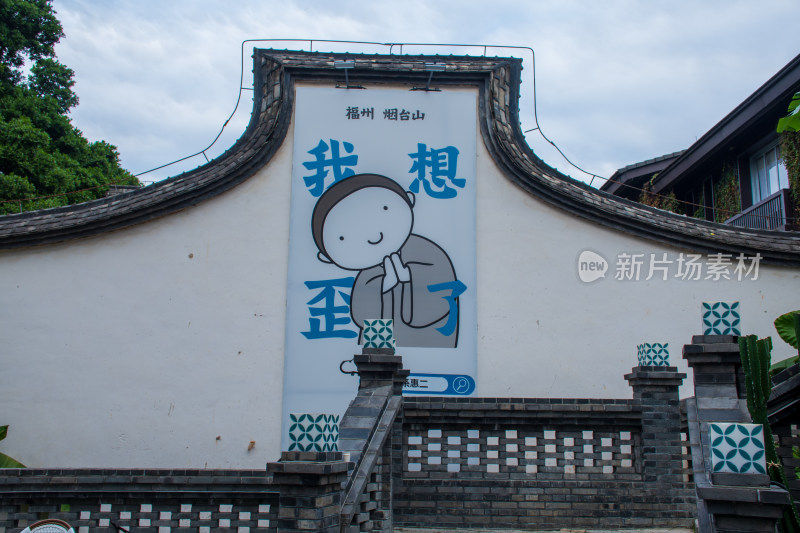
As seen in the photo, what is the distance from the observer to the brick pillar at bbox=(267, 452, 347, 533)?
4172 mm

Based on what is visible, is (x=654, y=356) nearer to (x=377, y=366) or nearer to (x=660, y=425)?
(x=660, y=425)

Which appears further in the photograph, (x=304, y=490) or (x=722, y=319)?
(x=722, y=319)

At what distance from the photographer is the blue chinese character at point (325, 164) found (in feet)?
37.6

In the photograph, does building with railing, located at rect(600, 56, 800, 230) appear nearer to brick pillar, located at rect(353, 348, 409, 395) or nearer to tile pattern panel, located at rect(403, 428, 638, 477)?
tile pattern panel, located at rect(403, 428, 638, 477)

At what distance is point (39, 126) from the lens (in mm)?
23281

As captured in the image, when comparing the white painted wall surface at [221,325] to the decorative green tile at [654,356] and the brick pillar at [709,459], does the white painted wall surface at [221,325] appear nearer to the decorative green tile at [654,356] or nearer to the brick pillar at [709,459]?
the decorative green tile at [654,356]

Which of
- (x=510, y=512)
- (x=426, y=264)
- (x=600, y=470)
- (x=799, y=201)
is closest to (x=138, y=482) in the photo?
(x=510, y=512)

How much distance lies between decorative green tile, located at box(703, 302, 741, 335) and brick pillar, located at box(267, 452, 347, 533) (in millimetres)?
3140

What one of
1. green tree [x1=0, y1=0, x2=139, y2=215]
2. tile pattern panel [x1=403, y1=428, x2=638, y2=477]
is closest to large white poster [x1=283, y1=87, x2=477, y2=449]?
tile pattern panel [x1=403, y1=428, x2=638, y2=477]

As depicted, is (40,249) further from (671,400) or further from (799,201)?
(799,201)

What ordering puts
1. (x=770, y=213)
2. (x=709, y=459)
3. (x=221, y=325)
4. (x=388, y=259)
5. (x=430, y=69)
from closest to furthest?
(x=709, y=459) → (x=221, y=325) → (x=388, y=259) → (x=430, y=69) → (x=770, y=213)

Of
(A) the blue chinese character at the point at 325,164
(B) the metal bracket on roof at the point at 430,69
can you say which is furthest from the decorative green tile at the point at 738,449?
(B) the metal bracket on roof at the point at 430,69

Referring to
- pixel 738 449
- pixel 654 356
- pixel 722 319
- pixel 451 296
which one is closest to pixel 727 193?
pixel 451 296

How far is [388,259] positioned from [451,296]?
117 cm
